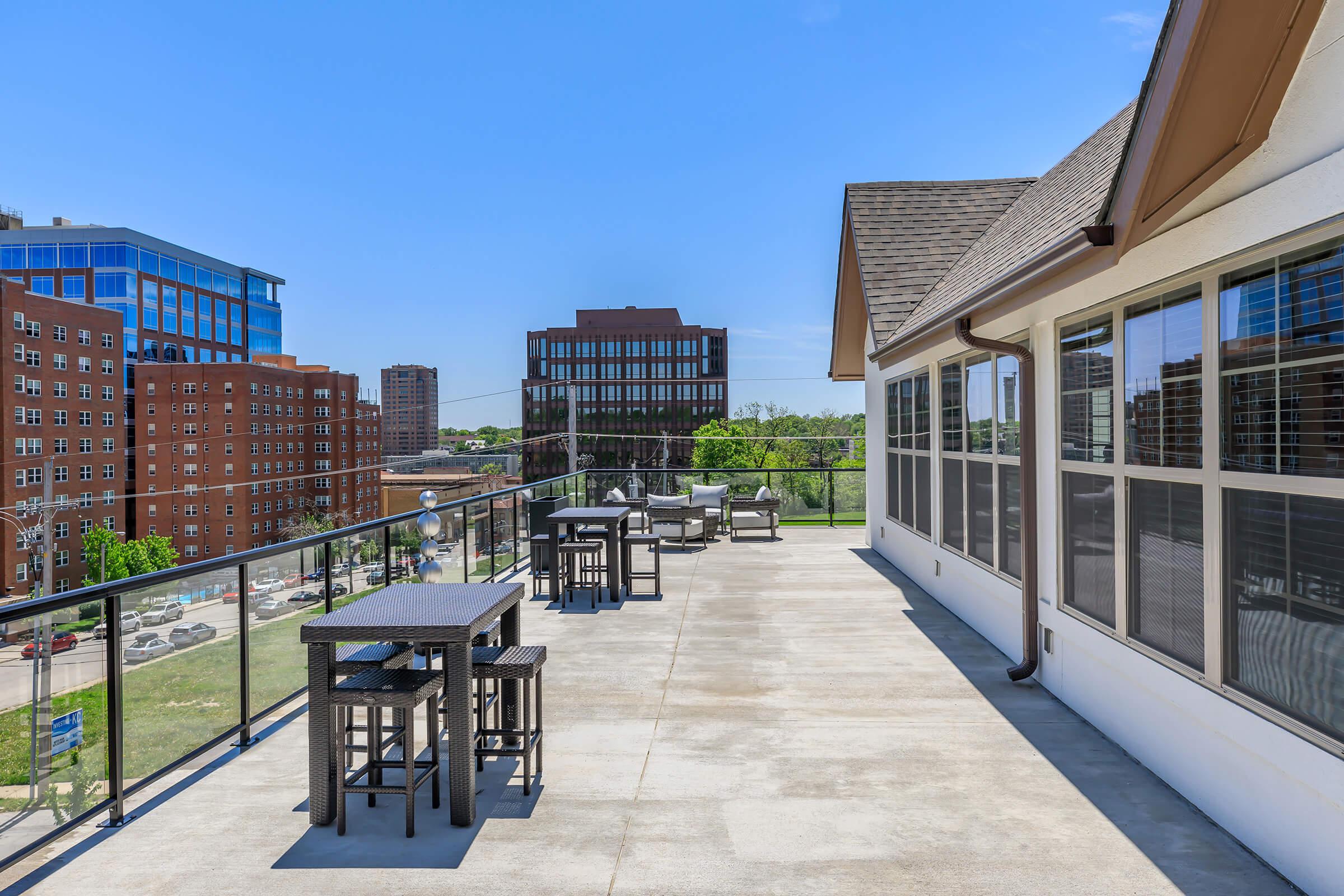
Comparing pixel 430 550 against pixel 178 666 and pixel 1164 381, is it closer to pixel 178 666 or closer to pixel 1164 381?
pixel 178 666

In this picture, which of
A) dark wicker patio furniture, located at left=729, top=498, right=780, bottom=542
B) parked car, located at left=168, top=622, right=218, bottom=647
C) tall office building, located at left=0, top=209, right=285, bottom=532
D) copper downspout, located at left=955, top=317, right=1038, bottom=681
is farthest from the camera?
tall office building, located at left=0, top=209, right=285, bottom=532

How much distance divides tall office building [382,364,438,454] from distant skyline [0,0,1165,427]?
96.5ft

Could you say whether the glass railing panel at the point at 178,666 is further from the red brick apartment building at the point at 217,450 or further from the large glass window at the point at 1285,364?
the red brick apartment building at the point at 217,450

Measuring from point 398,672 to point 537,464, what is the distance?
84490 mm

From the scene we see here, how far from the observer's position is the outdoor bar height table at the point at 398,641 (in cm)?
293

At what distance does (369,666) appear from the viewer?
3.23m

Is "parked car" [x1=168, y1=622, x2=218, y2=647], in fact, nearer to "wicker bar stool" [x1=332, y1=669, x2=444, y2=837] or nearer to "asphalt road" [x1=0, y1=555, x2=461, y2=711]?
"asphalt road" [x1=0, y1=555, x2=461, y2=711]

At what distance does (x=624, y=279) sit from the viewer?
120m

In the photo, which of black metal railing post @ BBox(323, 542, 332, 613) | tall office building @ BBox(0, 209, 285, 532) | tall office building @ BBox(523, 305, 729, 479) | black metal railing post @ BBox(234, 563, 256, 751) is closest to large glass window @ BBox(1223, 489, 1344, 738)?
black metal railing post @ BBox(234, 563, 256, 751)

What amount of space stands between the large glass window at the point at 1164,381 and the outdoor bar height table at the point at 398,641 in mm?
3004

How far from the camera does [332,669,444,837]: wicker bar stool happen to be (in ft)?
9.41

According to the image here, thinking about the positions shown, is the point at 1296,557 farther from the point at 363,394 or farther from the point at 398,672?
the point at 363,394

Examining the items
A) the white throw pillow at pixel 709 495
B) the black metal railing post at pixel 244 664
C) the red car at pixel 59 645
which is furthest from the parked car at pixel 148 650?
the white throw pillow at pixel 709 495

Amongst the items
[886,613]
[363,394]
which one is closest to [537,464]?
[363,394]
